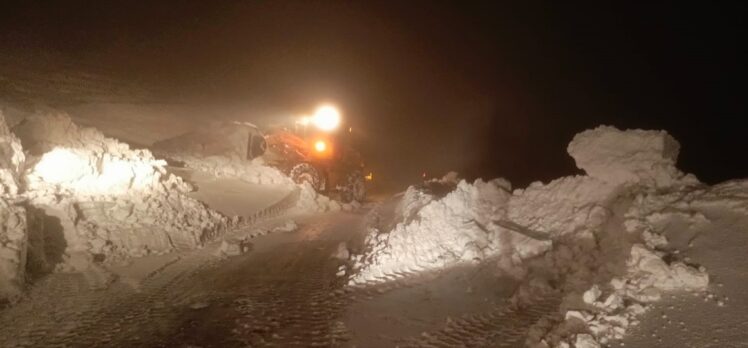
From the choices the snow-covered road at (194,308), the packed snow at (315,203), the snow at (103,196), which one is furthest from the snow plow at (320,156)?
the snow-covered road at (194,308)

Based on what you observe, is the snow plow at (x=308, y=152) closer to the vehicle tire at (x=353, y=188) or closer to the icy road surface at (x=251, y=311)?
the vehicle tire at (x=353, y=188)

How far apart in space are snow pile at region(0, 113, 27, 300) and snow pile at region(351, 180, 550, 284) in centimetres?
453

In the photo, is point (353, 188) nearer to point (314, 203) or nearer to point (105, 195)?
point (314, 203)

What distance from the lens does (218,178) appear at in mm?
13812

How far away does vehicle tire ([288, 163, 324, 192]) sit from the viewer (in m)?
15.2

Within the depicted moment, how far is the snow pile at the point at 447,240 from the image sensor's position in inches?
318

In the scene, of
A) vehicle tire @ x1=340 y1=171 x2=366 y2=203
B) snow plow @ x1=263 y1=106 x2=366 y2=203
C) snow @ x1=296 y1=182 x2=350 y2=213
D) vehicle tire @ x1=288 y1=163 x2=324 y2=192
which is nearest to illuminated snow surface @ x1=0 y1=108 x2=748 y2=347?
snow @ x1=296 y1=182 x2=350 y2=213

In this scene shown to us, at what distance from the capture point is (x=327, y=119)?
1636cm

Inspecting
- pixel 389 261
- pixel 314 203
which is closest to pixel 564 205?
pixel 389 261

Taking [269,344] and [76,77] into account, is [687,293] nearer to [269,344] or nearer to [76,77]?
[269,344]

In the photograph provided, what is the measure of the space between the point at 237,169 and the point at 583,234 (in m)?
10.3

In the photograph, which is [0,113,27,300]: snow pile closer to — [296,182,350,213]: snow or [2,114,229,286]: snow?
[2,114,229,286]: snow

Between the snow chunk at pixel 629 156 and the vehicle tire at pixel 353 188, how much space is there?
797 cm

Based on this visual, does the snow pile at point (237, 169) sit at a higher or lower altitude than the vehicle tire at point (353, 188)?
lower
